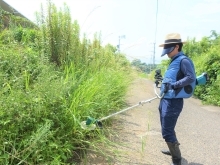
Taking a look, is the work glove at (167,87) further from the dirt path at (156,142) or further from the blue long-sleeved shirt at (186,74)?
the dirt path at (156,142)

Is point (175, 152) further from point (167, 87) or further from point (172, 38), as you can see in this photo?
point (172, 38)

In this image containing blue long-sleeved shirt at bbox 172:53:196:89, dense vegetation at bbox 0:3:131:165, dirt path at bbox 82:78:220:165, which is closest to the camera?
dense vegetation at bbox 0:3:131:165

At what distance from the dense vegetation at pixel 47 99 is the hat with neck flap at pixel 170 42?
1.26m

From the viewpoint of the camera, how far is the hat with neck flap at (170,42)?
3.48m

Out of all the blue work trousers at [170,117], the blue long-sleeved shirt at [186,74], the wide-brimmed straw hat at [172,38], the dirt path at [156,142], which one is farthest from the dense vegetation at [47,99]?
the wide-brimmed straw hat at [172,38]

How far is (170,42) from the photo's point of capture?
3484 millimetres

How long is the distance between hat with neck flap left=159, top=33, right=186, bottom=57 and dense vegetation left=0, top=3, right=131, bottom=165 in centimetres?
126

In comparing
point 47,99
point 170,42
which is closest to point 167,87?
point 170,42

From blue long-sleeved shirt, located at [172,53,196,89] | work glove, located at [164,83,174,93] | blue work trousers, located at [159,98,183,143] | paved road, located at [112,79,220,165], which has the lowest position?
paved road, located at [112,79,220,165]

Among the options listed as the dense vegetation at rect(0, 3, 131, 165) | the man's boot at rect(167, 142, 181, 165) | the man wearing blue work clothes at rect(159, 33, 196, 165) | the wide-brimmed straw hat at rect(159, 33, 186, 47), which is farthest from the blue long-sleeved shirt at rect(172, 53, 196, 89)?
the dense vegetation at rect(0, 3, 131, 165)

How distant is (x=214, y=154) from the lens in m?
4.02

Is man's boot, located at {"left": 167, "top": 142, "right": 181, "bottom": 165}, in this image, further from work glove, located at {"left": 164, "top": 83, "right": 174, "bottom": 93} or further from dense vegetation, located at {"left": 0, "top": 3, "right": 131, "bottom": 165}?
dense vegetation, located at {"left": 0, "top": 3, "right": 131, "bottom": 165}

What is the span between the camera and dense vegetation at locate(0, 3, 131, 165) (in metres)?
2.36

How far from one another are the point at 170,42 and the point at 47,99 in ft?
6.46
